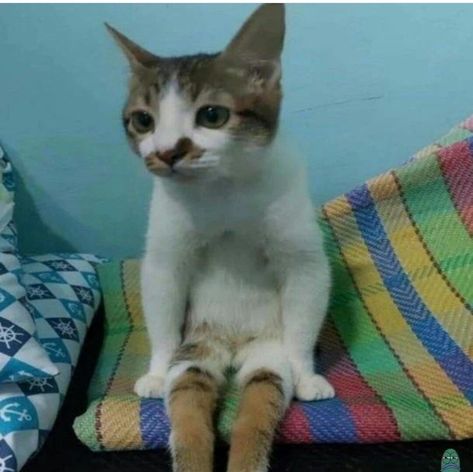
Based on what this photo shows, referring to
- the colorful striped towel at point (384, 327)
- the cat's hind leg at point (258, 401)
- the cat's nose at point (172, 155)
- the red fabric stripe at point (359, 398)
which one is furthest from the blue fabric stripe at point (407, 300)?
the cat's nose at point (172, 155)

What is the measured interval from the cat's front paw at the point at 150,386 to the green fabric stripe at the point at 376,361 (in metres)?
0.29

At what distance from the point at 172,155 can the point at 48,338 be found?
0.40 m

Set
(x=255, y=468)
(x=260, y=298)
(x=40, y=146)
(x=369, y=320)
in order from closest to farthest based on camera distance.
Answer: (x=255, y=468)
(x=260, y=298)
(x=369, y=320)
(x=40, y=146)

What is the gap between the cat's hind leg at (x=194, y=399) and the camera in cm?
83

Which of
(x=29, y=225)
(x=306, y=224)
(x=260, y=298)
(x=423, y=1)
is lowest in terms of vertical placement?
(x=29, y=225)

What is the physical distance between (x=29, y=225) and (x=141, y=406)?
24.1 inches

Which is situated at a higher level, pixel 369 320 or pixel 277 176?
pixel 277 176

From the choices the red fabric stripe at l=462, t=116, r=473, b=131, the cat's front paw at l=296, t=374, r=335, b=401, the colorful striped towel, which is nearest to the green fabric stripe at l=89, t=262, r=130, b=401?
the colorful striped towel

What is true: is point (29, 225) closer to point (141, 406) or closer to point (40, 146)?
point (40, 146)

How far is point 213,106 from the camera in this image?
0.85m

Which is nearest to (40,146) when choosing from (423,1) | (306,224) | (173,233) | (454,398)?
(173,233)

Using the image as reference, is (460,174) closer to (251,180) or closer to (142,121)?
(251,180)

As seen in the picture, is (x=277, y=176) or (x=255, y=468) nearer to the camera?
(x=255, y=468)

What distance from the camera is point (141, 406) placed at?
36.7 inches
